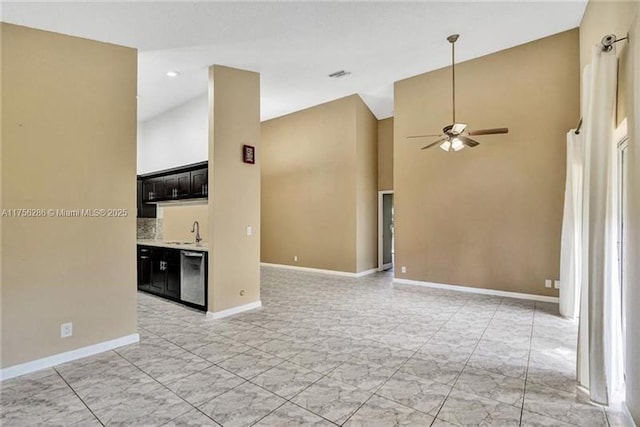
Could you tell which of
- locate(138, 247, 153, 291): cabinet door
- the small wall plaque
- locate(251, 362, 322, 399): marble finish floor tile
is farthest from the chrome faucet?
→ locate(251, 362, 322, 399): marble finish floor tile

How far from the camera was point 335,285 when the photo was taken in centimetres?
660

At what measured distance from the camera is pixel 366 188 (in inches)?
306

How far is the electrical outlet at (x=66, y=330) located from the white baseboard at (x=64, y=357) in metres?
0.16

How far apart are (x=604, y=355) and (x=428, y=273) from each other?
3924 mm

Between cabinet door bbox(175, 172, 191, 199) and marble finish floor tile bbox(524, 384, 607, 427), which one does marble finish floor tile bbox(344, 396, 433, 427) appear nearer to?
marble finish floor tile bbox(524, 384, 607, 427)

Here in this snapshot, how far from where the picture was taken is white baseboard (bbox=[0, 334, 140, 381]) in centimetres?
291

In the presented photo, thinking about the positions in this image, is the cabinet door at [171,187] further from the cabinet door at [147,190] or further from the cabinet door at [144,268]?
the cabinet door at [144,268]

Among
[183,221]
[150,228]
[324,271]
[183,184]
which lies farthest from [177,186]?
[324,271]

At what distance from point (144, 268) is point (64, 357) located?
277 cm

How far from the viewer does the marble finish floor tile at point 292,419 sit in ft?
7.11

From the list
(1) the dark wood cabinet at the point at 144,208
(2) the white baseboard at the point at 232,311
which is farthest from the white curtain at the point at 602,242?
(1) the dark wood cabinet at the point at 144,208

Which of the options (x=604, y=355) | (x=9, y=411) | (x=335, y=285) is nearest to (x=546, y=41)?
(x=604, y=355)

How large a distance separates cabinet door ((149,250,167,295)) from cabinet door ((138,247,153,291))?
0.11 metres

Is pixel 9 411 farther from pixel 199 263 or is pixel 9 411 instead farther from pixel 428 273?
pixel 428 273
